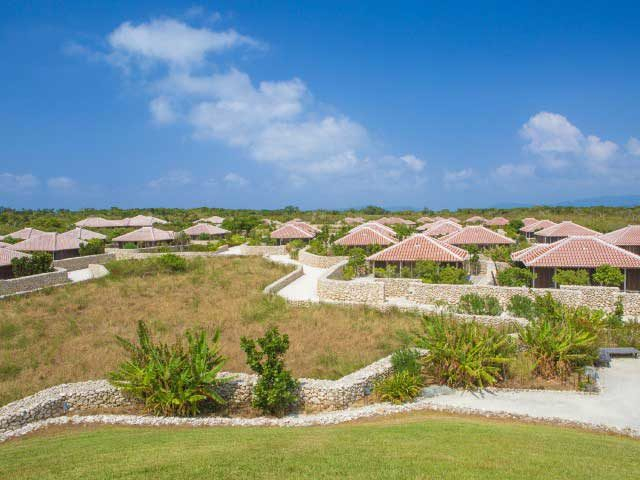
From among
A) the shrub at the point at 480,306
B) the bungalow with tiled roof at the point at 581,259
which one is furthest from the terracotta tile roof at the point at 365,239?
the shrub at the point at 480,306

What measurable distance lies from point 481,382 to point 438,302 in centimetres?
905

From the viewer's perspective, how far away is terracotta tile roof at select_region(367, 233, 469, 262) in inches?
984

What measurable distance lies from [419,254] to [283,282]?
8172mm

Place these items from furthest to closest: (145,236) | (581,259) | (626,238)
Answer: (145,236) → (626,238) → (581,259)

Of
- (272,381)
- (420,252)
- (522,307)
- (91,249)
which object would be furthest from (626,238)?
(91,249)

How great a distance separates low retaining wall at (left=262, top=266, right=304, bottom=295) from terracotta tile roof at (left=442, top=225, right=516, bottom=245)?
42.8ft

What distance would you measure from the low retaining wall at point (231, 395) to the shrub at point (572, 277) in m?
14.4

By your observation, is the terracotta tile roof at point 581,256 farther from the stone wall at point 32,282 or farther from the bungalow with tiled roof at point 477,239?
the stone wall at point 32,282

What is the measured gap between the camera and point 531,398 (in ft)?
36.0

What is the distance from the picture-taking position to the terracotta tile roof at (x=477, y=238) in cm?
3462

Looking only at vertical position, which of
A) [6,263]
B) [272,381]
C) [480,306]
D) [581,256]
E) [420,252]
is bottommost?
[272,381]

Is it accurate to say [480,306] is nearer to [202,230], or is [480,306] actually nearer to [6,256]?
[6,256]

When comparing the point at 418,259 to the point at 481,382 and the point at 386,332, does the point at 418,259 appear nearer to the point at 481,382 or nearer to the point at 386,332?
the point at 386,332

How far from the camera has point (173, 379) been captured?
10438mm
